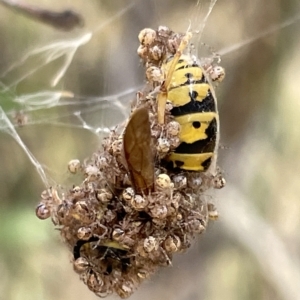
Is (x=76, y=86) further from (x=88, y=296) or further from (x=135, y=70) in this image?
(x=88, y=296)

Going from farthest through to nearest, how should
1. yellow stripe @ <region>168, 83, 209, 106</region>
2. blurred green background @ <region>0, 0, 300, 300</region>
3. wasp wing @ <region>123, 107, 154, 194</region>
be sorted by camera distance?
blurred green background @ <region>0, 0, 300, 300</region> → yellow stripe @ <region>168, 83, 209, 106</region> → wasp wing @ <region>123, 107, 154, 194</region>

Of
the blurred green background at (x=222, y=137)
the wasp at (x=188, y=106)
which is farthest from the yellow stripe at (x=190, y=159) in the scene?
the blurred green background at (x=222, y=137)

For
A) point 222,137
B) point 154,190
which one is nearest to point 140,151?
point 154,190

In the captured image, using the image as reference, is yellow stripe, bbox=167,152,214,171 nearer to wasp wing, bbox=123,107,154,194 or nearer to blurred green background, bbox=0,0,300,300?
wasp wing, bbox=123,107,154,194

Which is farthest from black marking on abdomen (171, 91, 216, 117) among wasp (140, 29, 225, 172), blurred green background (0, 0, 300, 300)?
blurred green background (0, 0, 300, 300)

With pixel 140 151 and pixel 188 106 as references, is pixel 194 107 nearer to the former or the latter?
pixel 188 106

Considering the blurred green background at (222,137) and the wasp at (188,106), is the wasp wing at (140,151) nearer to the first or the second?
the wasp at (188,106)

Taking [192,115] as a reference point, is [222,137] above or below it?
below
